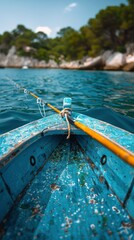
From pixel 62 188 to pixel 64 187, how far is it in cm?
3

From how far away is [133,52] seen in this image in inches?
1383

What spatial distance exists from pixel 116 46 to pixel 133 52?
564 cm

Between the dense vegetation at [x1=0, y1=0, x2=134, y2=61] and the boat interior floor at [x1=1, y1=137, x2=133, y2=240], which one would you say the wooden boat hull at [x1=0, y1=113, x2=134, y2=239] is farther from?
the dense vegetation at [x1=0, y1=0, x2=134, y2=61]

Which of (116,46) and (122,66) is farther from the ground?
(116,46)

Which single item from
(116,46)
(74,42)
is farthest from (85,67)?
(74,42)

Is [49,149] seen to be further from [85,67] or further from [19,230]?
[85,67]

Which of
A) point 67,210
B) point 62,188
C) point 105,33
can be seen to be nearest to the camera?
point 67,210

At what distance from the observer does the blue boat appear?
1.56 m

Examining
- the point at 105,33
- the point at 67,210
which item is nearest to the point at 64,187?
the point at 67,210

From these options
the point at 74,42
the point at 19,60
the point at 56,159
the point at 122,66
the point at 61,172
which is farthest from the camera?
the point at 19,60

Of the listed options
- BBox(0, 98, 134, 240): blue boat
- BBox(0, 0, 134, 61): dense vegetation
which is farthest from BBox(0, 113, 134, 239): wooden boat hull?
BBox(0, 0, 134, 61): dense vegetation

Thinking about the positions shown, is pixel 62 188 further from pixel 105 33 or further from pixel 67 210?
pixel 105 33

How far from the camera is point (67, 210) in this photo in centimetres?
176

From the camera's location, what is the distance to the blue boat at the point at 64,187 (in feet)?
5.11
